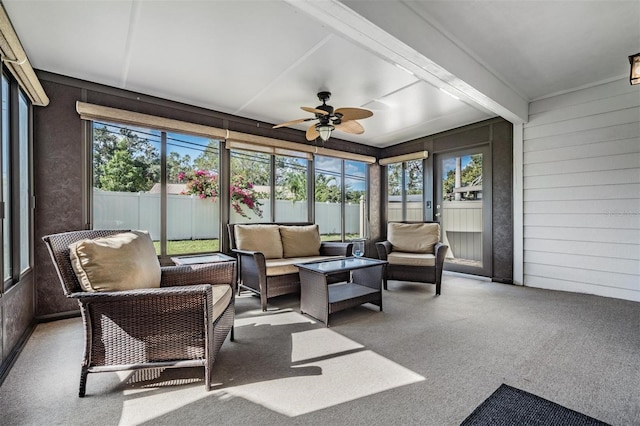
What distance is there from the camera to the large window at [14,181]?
233 centimetres

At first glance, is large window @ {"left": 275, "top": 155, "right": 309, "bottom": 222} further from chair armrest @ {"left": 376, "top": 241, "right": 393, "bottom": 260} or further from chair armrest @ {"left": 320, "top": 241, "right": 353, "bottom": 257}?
chair armrest @ {"left": 376, "top": 241, "right": 393, "bottom": 260}

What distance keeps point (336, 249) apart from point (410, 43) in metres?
2.62

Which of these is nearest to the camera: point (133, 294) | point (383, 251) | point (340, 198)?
point (133, 294)

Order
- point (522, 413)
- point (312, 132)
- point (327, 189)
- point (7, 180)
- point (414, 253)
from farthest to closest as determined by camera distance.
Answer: point (327, 189) → point (414, 253) → point (312, 132) → point (7, 180) → point (522, 413)

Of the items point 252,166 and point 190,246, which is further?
point 252,166

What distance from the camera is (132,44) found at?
254 cm

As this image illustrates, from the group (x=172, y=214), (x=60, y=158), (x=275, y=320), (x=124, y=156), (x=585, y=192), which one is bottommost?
(x=275, y=320)

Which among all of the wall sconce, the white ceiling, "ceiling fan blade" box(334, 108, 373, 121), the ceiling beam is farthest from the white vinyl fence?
the wall sconce

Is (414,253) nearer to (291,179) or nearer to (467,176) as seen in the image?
(467,176)

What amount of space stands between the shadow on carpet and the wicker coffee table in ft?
4.65

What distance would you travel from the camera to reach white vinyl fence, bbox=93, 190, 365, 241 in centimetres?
332

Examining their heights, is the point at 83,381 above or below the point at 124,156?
below

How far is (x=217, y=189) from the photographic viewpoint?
414 centimetres

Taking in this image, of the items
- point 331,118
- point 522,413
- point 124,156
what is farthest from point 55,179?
point 522,413
